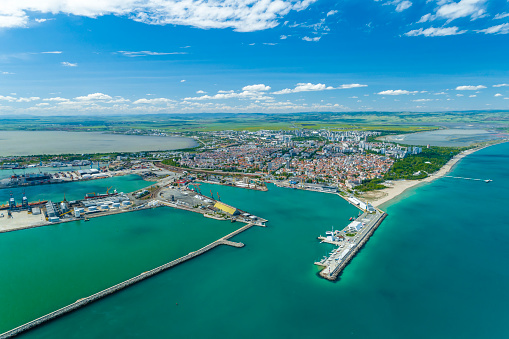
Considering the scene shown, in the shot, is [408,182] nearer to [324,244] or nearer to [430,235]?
[430,235]

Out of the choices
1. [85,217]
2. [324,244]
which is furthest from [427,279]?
[85,217]

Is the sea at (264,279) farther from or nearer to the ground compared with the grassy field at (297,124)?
nearer to the ground

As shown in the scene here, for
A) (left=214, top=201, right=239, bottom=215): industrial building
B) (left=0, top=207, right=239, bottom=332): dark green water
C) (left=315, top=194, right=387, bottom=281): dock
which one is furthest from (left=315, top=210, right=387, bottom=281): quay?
(left=214, top=201, right=239, bottom=215): industrial building

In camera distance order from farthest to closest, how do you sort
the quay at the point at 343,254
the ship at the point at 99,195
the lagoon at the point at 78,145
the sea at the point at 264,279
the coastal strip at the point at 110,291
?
the lagoon at the point at 78,145 < the ship at the point at 99,195 < the quay at the point at 343,254 < the sea at the point at 264,279 < the coastal strip at the point at 110,291

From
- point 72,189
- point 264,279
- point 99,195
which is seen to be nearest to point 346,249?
point 264,279

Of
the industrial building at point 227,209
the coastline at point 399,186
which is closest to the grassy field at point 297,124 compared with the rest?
the coastline at point 399,186

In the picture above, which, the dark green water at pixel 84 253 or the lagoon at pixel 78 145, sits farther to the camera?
the lagoon at pixel 78 145

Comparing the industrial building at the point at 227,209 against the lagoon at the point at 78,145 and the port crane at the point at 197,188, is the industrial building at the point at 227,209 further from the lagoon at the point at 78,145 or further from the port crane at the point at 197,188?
the lagoon at the point at 78,145
